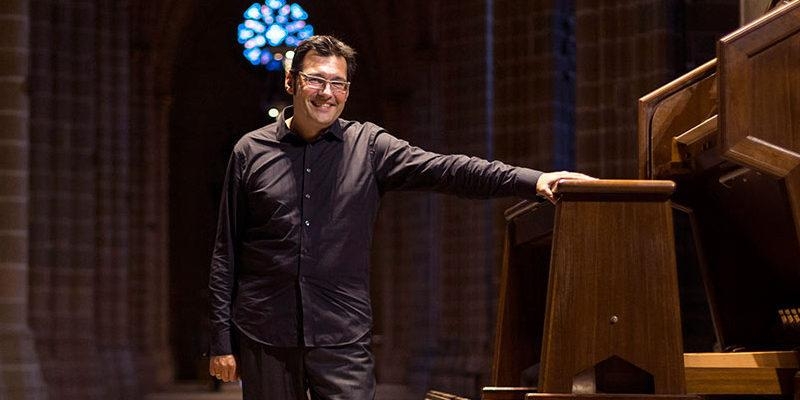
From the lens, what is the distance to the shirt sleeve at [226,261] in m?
3.85

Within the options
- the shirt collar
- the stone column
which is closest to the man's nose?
the shirt collar

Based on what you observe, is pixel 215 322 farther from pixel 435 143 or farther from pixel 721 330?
pixel 435 143

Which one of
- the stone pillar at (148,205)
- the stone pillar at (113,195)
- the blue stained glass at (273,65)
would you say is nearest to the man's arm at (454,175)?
the stone pillar at (113,195)

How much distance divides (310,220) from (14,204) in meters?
7.50

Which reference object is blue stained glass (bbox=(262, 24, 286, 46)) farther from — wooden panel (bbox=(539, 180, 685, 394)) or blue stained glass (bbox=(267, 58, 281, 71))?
wooden panel (bbox=(539, 180, 685, 394))

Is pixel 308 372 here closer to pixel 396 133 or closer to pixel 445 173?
pixel 445 173

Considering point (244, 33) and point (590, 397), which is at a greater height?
point (244, 33)

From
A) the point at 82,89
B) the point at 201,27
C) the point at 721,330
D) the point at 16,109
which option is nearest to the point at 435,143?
the point at 201,27

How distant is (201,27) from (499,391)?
22096 mm

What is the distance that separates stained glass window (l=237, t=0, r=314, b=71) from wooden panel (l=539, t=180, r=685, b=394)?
22.6 m

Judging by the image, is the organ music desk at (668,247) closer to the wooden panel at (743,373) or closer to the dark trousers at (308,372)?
the wooden panel at (743,373)

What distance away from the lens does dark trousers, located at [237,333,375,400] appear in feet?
12.3

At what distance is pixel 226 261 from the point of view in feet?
12.8

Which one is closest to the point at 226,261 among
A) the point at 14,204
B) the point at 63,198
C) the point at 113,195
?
the point at 14,204
